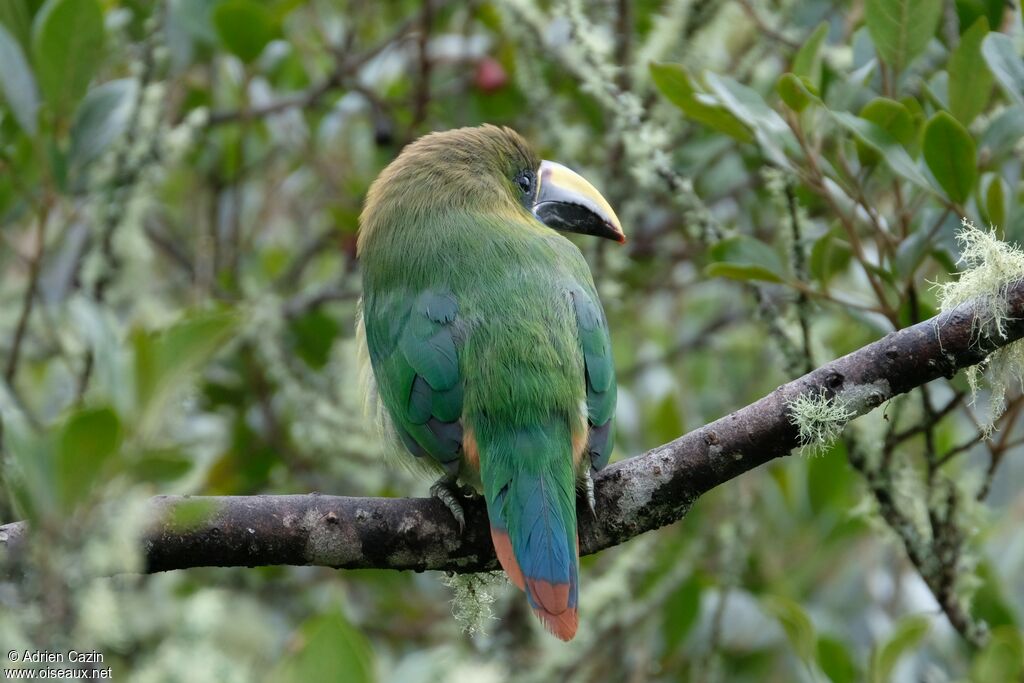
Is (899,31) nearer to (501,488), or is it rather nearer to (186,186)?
(501,488)

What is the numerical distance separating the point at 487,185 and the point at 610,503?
1.21 metres

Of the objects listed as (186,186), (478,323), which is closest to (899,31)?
(478,323)

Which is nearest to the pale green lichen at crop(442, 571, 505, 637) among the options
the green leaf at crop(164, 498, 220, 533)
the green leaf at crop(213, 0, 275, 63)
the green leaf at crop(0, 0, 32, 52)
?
the green leaf at crop(164, 498, 220, 533)

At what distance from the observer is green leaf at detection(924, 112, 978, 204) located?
7.55 feet

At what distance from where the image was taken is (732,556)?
337cm

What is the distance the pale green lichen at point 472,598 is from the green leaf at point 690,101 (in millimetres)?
1071

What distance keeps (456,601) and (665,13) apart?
2.29 metres

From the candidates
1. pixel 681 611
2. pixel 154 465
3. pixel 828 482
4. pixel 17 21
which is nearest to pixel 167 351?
pixel 154 465

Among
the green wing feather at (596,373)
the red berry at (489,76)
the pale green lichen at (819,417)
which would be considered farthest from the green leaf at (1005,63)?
the red berry at (489,76)

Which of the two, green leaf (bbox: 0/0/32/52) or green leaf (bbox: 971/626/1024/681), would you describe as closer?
green leaf (bbox: 971/626/1024/681)

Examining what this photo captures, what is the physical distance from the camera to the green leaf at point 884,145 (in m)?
2.36

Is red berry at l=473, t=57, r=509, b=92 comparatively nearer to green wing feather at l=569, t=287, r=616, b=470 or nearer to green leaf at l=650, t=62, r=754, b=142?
green wing feather at l=569, t=287, r=616, b=470

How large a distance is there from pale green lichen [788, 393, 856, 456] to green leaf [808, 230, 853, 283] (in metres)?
0.56

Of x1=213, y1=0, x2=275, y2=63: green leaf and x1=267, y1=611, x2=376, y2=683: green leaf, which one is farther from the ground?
x1=213, y1=0, x2=275, y2=63: green leaf
